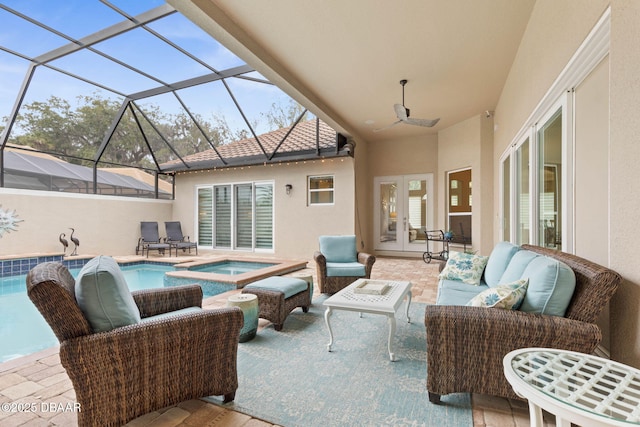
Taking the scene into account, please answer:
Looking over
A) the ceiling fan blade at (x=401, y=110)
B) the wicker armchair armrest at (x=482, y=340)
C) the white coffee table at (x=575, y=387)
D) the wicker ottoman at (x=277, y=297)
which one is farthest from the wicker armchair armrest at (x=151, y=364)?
the ceiling fan blade at (x=401, y=110)

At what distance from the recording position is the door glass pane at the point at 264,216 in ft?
27.8

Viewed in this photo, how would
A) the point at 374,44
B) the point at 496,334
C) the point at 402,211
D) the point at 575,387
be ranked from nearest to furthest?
the point at 575,387, the point at 496,334, the point at 374,44, the point at 402,211

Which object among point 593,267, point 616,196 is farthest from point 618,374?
point 616,196

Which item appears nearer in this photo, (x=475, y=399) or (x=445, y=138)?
(x=475, y=399)

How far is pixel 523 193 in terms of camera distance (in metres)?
4.02

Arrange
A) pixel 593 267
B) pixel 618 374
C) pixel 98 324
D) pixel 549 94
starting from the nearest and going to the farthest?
1. pixel 618 374
2. pixel 98 324
3. pixel 593 267
4. pixel 549 94

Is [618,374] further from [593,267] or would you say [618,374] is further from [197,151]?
[197,151]

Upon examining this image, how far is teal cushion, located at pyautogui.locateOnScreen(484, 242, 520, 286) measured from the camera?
109 inches

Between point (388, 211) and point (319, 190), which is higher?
point (319, 190)

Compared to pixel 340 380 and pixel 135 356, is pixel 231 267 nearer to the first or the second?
pixel 340 380

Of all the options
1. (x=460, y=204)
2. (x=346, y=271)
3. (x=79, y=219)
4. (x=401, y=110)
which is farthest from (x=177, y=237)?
(x=460, y=204)

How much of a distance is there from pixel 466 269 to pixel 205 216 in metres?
8.17

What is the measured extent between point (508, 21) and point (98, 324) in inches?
181

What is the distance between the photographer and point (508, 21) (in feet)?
10.8
